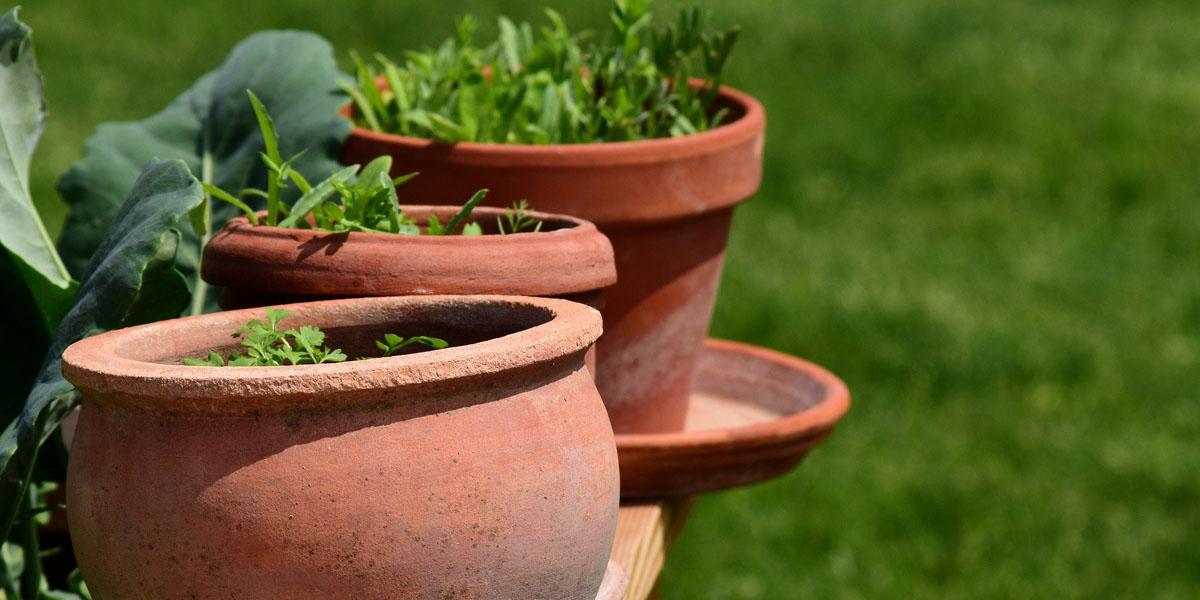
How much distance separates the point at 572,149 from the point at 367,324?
401 mm

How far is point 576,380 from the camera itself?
0.91 meters

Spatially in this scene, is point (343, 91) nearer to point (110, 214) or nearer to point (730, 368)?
point (110, 214)

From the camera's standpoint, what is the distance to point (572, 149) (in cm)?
132

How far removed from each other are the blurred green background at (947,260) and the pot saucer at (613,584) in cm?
190

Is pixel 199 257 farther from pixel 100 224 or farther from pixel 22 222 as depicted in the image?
pixel 22 222

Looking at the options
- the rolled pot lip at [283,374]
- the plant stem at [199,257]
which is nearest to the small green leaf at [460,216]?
the rolled pot lip at [283,374]

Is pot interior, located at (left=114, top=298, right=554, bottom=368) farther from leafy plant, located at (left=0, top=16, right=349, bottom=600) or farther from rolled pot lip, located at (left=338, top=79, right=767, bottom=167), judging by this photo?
rolled pot lip, located at (left=338, top=79, right=767, bottom=167)

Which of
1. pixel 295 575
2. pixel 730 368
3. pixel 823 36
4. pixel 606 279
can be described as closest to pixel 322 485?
pixel 295 575

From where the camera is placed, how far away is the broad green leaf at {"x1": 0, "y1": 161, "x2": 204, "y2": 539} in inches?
38.8

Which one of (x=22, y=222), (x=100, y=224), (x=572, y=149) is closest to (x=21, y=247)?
(x=22, y=222)

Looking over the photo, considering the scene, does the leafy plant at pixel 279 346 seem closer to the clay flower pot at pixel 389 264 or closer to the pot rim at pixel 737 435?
the clay flower pot at pixel 389 264

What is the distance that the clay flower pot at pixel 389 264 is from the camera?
1.02 metres

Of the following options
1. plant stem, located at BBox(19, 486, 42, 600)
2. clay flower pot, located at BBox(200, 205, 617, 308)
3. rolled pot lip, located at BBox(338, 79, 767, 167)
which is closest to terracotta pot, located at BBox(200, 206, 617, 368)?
clay flower pot, located at BBox(200, 205, 617, 308)

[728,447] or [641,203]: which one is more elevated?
[641,203]
